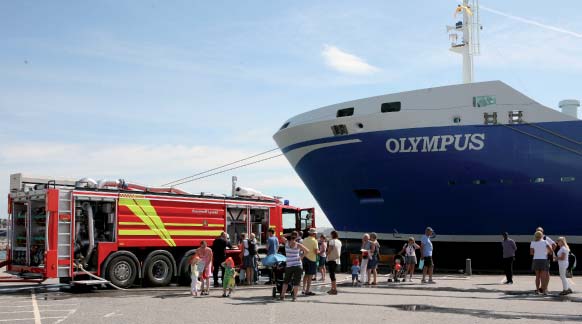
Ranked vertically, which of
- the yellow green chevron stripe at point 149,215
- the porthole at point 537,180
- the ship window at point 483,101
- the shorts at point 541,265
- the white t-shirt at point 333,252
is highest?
the ship window at point 483,101

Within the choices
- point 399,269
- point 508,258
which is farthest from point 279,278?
point 508,258

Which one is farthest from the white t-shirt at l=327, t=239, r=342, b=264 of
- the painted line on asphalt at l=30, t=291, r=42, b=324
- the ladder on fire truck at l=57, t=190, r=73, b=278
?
the painted line on asphalt at l=30, t=291, r=42, b=324

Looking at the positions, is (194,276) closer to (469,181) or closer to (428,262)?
(428,262)

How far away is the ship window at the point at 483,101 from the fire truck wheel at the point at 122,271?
12.2 metres

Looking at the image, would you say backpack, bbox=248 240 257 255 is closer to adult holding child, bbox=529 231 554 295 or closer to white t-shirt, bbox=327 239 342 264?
white t-shirt, bbox=327 239 342 264

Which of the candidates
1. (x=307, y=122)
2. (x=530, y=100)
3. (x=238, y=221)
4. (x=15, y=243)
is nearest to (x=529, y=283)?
(x=530, y=100)

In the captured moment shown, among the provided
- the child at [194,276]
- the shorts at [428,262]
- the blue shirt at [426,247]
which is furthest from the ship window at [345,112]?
the child at [194,276]

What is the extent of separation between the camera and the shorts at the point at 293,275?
12531 millimetres

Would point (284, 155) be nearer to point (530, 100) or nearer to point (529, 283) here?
point (530, 100)

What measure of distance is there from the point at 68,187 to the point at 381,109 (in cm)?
1158

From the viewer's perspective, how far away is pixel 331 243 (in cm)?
1450

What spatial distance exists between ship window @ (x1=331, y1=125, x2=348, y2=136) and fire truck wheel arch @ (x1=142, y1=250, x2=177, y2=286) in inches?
352

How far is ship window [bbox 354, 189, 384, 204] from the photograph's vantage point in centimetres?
2290

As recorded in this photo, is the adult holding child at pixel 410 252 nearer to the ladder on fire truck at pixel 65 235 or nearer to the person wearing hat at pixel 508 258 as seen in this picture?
the person wearing hat at pixel 508 258
